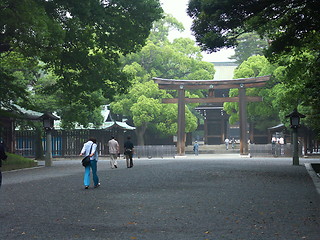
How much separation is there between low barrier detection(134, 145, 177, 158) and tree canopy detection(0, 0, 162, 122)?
1419 cm

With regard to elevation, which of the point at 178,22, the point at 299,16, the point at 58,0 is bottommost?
the point at 299,16

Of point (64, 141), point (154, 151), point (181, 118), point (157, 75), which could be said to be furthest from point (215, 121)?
point (64, 141)

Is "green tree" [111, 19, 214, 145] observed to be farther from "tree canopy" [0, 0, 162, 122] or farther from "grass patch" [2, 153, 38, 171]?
"grass patch" [2, 153, 38, 171]

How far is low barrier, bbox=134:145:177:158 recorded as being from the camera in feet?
139

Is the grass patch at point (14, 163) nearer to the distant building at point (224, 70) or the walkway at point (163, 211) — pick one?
the walkway at point (163, 211)

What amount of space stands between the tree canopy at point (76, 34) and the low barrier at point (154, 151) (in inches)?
559

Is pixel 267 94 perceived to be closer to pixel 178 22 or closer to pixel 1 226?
pixel 178 22

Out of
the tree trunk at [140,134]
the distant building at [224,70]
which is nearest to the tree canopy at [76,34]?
the tree trunk at [140,134]

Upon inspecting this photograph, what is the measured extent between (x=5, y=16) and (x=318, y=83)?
38.1 ft

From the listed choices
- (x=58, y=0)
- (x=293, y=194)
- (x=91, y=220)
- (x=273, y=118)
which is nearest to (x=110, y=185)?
(x=293, y=194)

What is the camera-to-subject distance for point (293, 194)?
12836 mm

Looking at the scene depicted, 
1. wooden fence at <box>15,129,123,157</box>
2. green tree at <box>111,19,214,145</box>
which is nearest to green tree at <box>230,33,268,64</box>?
green tree at <box>111,19,214,145</box>

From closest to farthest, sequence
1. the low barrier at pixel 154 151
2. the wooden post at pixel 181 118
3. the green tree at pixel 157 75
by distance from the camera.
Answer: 1. the low barrier at pixel 154 151
2. the wooden post at pixel 181 118
3. the green tree at pixel 157 75

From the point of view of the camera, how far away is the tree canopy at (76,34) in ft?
65.2
